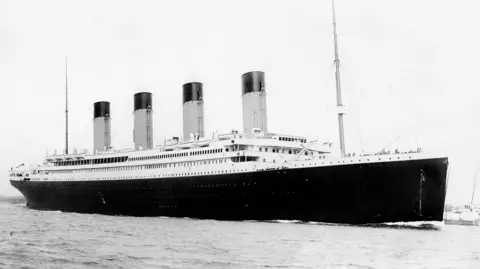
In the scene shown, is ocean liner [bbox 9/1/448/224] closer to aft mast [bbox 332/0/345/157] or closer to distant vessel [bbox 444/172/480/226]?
aft mast [bbox 332/0/345/157]

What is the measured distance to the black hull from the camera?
1000 inches

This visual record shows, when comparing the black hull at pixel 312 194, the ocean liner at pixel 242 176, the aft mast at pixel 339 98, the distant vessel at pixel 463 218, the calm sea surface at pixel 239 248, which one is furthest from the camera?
the distant vessel at pixel 463 218

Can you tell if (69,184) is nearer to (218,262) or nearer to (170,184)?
(170,184)

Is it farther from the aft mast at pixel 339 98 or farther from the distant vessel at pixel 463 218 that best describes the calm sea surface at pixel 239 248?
the distant vessel at pixel 463 218

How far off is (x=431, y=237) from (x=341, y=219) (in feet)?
20.0

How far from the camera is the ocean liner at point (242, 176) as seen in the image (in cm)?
2567

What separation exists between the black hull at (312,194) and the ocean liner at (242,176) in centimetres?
5

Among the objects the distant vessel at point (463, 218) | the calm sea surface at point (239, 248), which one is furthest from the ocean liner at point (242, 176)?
the distant vessel at point (463, 218)

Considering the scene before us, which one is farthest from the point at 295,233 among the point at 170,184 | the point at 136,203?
the point at 136,203

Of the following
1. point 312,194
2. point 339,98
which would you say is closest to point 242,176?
point 312,194

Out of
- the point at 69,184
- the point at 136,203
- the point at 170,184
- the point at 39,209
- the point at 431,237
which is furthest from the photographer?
the point at 39,209

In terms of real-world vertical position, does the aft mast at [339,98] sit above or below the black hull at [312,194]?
above

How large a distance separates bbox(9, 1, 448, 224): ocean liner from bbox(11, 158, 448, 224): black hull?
0.18 feet

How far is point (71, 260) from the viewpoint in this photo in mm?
15195
